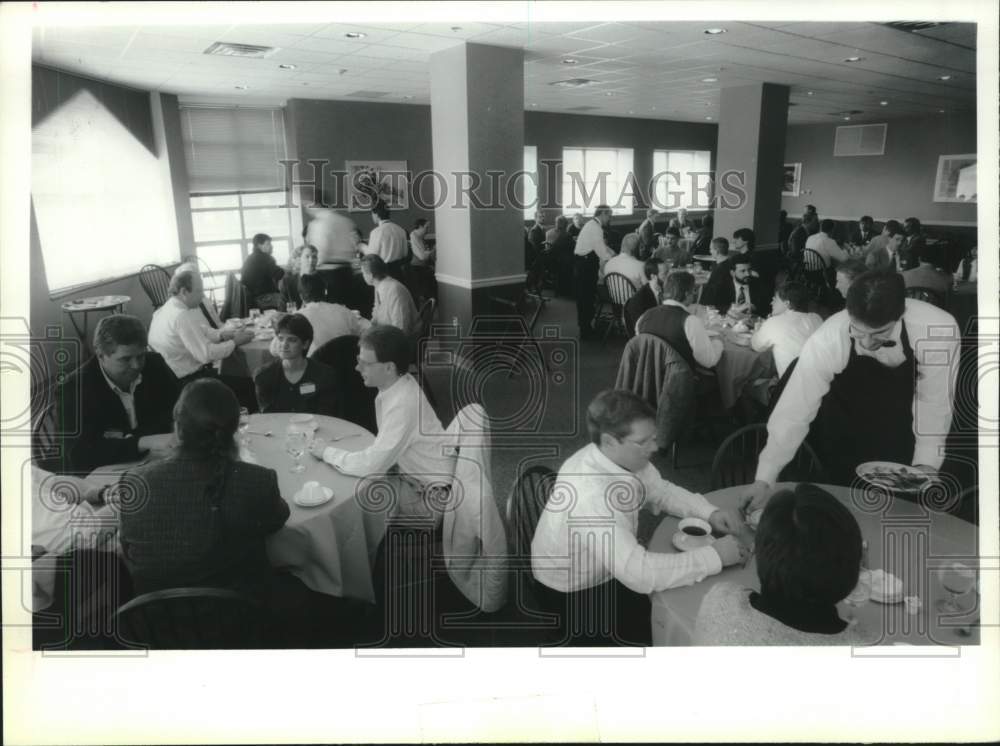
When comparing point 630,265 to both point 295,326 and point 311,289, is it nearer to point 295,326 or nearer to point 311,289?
point 311,289

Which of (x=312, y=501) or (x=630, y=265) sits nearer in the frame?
(x=312, y=501)

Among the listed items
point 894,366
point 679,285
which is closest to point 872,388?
point 894,366

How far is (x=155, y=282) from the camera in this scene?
592cm

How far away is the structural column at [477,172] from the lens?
4.32 meters

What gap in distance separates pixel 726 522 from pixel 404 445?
986 mm

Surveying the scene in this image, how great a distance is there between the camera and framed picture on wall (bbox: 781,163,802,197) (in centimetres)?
1183

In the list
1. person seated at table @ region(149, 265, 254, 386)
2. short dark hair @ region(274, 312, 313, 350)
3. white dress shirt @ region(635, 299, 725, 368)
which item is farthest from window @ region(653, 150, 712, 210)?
short dark hair @ region(274, 312, 313, 350)

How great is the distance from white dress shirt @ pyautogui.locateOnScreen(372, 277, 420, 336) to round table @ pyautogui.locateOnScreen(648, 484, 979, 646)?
256 centimetres

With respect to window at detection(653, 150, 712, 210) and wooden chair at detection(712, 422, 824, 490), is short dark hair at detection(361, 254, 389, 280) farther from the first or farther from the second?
window at detection(653, 150, 712, 210)

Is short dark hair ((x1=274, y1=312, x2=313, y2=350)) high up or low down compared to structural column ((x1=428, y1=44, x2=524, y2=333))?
down

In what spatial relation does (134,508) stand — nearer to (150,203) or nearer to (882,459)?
(882,459)

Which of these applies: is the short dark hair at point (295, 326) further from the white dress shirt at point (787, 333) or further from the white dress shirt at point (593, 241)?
the white dress shirt at point (593, 241)

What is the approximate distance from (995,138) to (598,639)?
1668 millimetres

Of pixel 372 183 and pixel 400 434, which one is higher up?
pixel 372 183
